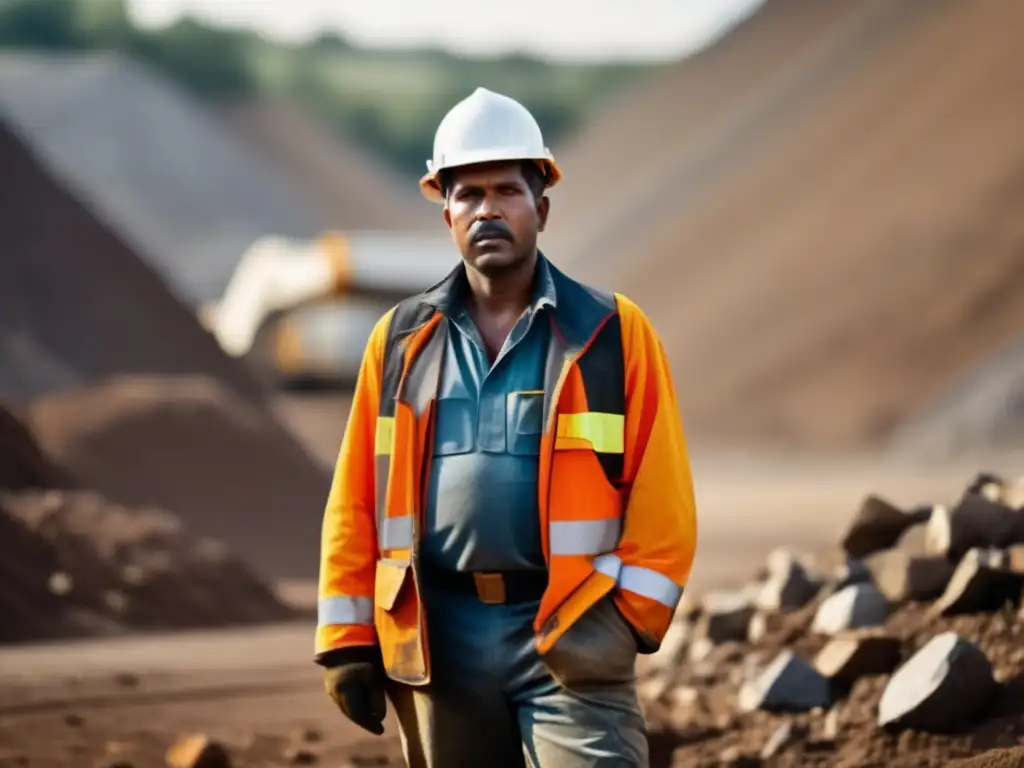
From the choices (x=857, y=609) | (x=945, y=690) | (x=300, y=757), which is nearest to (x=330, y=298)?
(x=300, y=757)

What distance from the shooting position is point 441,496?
3.79 m

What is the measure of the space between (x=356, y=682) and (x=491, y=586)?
40cm

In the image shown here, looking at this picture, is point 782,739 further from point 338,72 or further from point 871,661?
point 338,72

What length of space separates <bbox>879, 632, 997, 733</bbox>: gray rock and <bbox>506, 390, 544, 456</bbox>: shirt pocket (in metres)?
2.96

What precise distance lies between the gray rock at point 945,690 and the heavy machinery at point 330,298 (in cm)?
1971

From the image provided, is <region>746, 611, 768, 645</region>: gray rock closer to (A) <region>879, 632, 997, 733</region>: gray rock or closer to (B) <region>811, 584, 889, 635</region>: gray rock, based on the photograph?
(B) <region>811, 584, 889, 635</region>: gray rock

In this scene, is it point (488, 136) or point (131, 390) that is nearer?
point (488, 136)

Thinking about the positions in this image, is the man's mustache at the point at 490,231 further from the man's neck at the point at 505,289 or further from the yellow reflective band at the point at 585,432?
the yellow reflective band at the point at 585,432

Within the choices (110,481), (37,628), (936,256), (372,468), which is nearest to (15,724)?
(37,628)

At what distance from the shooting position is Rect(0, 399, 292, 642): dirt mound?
38.8ft

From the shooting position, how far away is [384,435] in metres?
3.87

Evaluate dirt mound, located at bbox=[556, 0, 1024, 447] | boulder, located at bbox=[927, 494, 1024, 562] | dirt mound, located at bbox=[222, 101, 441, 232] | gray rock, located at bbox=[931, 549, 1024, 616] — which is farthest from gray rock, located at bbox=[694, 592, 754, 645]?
dirt mound, located at bbox=[222, 101, 441, 232]

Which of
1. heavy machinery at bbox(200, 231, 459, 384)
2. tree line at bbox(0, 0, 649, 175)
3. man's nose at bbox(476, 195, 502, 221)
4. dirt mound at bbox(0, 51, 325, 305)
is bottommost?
man's nose at bbox(476, 195, 502, 221)

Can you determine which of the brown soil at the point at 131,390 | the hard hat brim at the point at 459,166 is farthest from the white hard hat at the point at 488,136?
the brown soil at the point at 131,390
